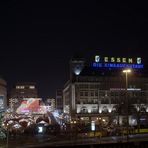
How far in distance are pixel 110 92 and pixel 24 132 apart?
235ft

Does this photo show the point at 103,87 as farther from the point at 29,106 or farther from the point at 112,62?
the point at 29,106

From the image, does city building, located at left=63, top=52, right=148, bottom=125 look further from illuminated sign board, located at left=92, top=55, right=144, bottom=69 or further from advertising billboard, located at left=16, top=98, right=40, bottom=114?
advertising billboard, located at left=16, top=98, right=40, bottom=114

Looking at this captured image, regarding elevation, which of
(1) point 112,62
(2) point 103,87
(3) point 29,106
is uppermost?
(1) point 112,62

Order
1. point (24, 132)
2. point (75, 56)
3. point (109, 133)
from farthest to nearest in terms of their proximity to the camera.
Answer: point (75, 56) → point (24, 132) → point (109, 133)

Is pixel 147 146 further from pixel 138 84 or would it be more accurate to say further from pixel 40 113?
pixel 138 84

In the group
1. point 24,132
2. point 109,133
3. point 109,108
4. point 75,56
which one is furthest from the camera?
point 75,56

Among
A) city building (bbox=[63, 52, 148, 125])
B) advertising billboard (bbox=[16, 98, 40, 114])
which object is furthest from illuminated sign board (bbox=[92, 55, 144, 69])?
advertising billboard (bbox=[16, 98, 40, 114])

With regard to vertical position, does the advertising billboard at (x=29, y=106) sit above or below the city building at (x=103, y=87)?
below

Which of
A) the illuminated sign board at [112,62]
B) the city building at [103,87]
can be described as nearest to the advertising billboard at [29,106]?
the city building at [103,87]

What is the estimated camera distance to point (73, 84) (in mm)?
145875

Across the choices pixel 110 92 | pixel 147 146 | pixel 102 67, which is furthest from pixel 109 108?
pixel 147 146

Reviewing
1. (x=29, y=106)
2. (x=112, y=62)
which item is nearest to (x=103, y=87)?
(x=112, y=62)

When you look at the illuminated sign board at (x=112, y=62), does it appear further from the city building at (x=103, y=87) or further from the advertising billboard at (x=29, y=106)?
the advertising billboard at (x=29, y=106)

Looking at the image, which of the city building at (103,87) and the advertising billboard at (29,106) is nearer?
the advertising billboard at (29,106)
